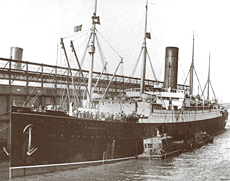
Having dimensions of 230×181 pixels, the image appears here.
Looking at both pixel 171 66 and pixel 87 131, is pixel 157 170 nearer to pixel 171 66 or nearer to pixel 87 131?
pixel 87 131

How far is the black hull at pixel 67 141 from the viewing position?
14.7 metres

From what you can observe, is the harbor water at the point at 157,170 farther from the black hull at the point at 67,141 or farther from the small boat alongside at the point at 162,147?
the black hull at the point at 67,141

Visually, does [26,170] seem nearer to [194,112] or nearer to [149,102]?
[149,102]

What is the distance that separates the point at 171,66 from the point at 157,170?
643 inches

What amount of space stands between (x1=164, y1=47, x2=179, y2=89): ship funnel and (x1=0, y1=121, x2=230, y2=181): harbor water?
10.9 m

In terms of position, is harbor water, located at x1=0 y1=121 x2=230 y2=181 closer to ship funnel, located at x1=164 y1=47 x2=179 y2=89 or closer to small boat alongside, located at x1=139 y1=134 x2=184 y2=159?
small boat alongside, located at x1=139 y1=134 x2=184 y2=159

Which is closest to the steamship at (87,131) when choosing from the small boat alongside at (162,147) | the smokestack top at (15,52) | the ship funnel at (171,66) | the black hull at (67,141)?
the black hull at (67,141)

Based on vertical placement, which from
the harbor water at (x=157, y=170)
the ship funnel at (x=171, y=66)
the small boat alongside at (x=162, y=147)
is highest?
the ship funnel at (x=171, y=66)

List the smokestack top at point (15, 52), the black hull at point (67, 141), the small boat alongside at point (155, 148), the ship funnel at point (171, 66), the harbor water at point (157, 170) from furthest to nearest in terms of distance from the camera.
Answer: the smokestack top at point (15, 52), the ship funnel at point (171, 66), the small boat alongside at point (155, 148), the harbor water at point (157, 170), the black hull at point (67, 141)

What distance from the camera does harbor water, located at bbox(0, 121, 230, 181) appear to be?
1539 centimetres

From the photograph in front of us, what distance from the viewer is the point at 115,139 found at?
19.2 metres

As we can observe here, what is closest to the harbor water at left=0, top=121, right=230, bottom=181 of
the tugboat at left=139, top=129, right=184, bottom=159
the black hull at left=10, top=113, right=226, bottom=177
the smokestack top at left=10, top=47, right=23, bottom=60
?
the tugboat at left=139, top=129, right=184, bottom=159

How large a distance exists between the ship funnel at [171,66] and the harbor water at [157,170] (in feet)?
35.9

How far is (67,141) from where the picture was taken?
16.2 meters
